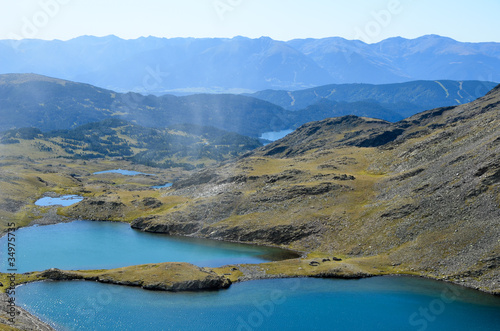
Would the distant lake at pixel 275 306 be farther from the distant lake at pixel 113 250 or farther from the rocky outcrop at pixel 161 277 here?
the distant lake at pixel 113 250

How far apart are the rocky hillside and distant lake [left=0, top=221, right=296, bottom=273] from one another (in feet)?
29.2

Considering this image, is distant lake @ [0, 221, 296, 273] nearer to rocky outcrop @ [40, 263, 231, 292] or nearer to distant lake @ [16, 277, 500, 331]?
rocky outcrop @ [40, 263, 231, 292]

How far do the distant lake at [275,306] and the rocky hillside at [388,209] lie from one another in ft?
30.9

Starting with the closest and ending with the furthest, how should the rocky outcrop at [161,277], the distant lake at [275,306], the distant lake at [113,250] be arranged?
the distant lake at [275,306] → the rocky outcrop at [161,277] → the distant lake at [113,250]

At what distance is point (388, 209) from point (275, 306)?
5855 cm

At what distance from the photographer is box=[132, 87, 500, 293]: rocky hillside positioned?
110188 mm

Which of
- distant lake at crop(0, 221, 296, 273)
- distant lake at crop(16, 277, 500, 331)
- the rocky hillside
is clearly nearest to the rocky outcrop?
distant lake at crop(16, 277, 500, 331)

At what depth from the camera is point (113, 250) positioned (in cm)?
14425

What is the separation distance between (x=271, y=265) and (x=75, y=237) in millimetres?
83229

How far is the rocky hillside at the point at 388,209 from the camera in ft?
362

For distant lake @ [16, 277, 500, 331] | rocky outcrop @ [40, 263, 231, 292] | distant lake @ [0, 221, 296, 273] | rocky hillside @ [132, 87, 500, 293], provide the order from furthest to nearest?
1. distant lake @ [0, 221, 296, 273]
2. rocky hillside @ [132, 87, 500, 293]
3. rocky outcrop @ [40, 263, 231, 292]
4. distant lake @ [16, 277, 500, 331]

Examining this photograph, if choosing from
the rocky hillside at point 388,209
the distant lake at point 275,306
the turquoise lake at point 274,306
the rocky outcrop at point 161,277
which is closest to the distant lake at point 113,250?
the turquoise lake at point 274,306

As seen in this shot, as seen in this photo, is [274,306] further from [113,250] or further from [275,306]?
[113,250]

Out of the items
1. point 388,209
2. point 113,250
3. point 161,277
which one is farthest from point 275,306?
point 113,250
